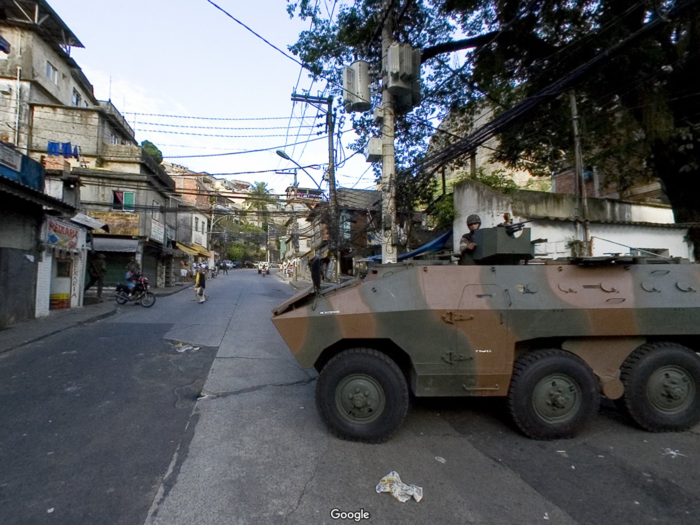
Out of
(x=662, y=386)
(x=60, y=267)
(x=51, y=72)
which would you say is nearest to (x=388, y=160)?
(x=662, y=386)

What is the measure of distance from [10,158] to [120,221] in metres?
11.5

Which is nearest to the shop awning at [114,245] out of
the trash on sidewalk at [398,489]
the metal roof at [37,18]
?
the metal roof at [37,18]

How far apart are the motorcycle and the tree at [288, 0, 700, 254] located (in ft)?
30.7

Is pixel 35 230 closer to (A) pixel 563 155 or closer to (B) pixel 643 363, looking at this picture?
(B) pixel 643 363

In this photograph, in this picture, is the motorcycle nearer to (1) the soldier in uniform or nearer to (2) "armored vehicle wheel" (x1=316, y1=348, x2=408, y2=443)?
(2) "armored vehicle wheel" (x1=316, y1=348, x2=408, y2=443)

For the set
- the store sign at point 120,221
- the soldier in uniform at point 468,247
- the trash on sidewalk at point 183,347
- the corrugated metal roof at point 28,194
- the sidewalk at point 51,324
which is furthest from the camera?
the store sign at point 120,221

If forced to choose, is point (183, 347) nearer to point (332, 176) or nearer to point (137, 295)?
point (137, 295)

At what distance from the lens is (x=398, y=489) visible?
268 centimetres

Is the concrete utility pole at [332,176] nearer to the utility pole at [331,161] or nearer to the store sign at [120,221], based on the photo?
the utility pole at [331,161]

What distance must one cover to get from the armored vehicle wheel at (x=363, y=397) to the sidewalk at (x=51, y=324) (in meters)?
6.44

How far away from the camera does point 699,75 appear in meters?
7.76

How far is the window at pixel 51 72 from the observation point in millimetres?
21006

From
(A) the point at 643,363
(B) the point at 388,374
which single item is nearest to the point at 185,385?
(B) the point at 388,374

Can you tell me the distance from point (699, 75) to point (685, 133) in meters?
1.46
